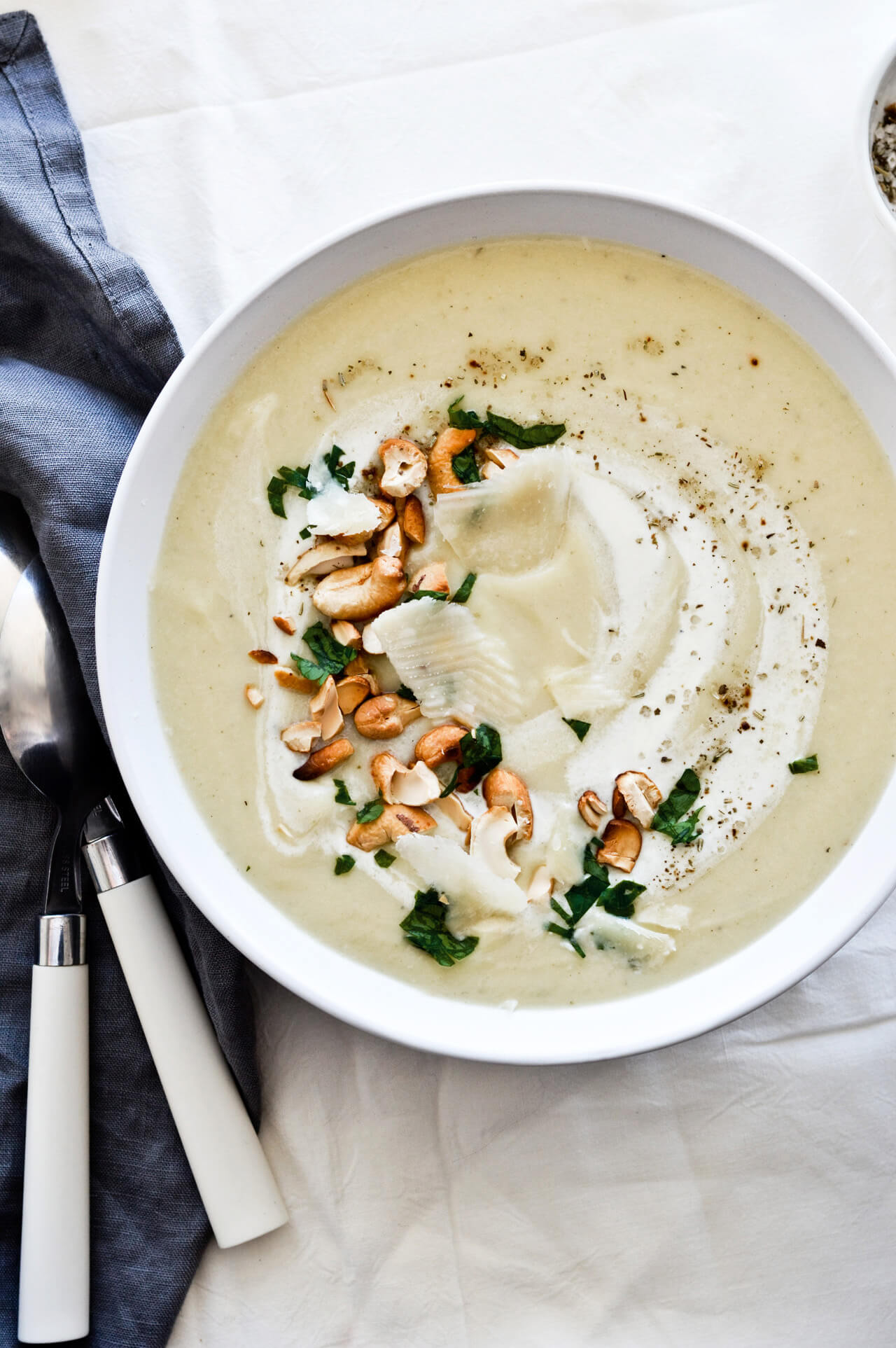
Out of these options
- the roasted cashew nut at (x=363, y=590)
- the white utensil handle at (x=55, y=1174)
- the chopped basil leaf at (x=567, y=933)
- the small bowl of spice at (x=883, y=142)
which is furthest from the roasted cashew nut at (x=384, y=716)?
the small bowl of spice at (x=883, y=142)

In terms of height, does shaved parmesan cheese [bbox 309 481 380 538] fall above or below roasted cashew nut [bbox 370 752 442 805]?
above

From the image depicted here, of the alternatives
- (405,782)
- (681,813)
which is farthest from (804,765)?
(405,782)

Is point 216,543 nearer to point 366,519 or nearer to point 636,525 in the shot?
point 366,519

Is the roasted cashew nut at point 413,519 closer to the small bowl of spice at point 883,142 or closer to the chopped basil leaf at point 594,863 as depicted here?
the chopped basil leaf at point 594,863

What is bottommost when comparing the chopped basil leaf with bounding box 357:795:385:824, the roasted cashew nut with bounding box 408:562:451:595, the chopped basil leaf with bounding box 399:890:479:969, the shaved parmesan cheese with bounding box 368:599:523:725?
the chopped basil leaf with bounding box 399:890:479:969

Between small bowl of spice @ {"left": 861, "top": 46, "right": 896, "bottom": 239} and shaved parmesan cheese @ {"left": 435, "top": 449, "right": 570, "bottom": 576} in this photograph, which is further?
small bowl of spice @ {"left": 861, "top": 46, "right": 896, "bottom": 239}

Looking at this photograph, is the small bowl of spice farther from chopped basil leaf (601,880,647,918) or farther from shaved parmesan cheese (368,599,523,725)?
chopped basil leaf (601,880,647,918)

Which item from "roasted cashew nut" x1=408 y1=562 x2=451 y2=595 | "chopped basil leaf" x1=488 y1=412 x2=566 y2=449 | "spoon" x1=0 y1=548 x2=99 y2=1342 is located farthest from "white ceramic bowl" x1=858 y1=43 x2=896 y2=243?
"spoon" x1=0 y1=548 x2=99 y2=1342

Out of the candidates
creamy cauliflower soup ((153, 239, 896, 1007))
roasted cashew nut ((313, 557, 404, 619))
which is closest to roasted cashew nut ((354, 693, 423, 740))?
creamy cauliflower soup ((153, 239, 896, 1007))
